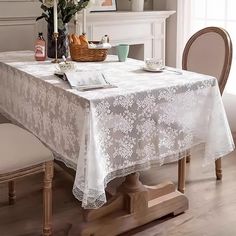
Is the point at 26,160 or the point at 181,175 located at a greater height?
the point at 26,160

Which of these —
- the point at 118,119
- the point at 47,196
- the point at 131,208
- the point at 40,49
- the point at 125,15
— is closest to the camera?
the point at 118,119

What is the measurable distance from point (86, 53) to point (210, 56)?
2.55ft

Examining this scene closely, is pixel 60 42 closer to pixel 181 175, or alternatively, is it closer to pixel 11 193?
pixel 11 193

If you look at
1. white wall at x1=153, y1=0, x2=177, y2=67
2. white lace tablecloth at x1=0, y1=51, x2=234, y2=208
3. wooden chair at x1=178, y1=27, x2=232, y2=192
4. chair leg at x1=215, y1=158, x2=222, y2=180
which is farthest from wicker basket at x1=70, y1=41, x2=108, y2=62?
white wall at x1=153, y1=0, x2=177, y2=67

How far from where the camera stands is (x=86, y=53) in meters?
2.69

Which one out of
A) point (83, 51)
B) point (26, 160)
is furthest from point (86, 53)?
point (26, 160)

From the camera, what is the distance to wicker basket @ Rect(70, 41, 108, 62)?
2688 millimetres

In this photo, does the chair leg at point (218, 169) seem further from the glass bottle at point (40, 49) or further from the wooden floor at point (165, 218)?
the glass bottle at point (40, 49)

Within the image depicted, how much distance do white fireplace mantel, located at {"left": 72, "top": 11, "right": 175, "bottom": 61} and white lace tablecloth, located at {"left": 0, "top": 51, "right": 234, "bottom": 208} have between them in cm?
97

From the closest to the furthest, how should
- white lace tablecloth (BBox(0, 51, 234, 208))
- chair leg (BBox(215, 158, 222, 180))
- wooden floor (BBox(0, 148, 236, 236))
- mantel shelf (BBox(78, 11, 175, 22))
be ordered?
white lace tablecloth (BBox(0, 51, 234, 208)) → wooden floor (BBox(0, 148, 236, 236)) → chair leg (BBox(215, 158, 222, 180)) → mantel shelf (BBox(78, 11, 175, 22))

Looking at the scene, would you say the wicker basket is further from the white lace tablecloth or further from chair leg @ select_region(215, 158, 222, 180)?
chair leg @ select_region(215, 158, 222, 180)

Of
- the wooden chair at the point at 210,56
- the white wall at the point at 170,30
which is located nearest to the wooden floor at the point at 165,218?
the wooden chair at the point at 210,56

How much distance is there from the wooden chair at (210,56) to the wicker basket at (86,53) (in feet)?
2.06

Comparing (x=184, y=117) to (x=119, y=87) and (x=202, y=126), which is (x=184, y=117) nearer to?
(x=202, y=126)
